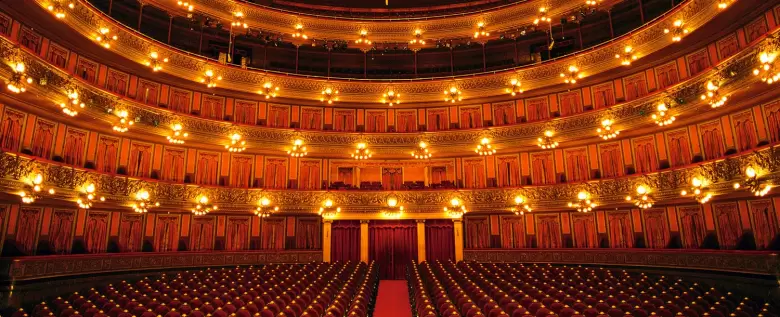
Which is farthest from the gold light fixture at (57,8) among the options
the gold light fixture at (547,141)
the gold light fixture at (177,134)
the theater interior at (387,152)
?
the gold light fixture at (547,141)

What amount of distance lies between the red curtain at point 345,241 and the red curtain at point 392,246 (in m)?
0.64

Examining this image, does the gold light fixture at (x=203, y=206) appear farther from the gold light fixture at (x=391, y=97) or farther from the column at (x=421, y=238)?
the gold light fixture at (x=391, y=97)

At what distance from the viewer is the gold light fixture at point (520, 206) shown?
20.6 meters

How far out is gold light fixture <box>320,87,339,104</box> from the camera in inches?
910

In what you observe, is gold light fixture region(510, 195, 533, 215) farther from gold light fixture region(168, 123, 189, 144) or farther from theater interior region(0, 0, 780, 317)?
gold light fixture region(168, 123, 189, 144)

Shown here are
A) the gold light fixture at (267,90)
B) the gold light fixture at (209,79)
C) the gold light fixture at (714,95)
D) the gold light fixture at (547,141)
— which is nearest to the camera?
the gold light fixture at (714,95)

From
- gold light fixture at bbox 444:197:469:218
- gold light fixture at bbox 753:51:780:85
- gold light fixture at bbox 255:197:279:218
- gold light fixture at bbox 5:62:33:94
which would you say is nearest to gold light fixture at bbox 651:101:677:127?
gold light fixture at bbox 753:51:780:85

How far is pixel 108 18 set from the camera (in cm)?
1719

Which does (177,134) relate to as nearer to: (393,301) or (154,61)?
(154,61)

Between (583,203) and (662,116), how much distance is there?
464 cm

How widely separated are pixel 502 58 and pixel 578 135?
314 inches

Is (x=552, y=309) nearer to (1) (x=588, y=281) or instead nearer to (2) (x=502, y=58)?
(1) (x=588, y=281)

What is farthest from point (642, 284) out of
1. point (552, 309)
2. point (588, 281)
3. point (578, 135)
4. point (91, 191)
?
point (91, 191)

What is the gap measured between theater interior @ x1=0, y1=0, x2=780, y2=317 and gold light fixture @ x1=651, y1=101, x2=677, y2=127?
0.33 metres
